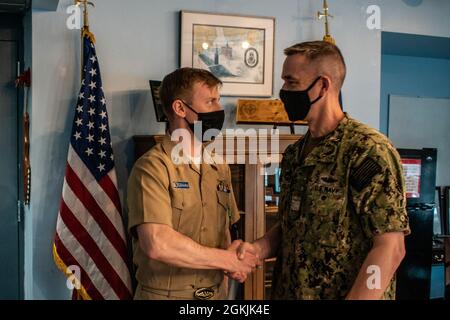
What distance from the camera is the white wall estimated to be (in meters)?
3.09

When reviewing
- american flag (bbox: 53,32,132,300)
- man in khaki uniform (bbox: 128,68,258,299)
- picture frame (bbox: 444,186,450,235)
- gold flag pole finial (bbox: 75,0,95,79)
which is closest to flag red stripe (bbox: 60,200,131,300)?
american flag (bbox: 53,32,132,300)

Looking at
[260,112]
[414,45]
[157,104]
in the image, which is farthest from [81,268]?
[414,45]

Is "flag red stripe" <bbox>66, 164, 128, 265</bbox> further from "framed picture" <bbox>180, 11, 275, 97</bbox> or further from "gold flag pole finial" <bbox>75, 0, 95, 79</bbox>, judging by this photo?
"framed picture" <bbox>180, 11, 275, 97</bbox>

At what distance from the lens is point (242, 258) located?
80.0 inches

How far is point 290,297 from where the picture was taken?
178 centimetres

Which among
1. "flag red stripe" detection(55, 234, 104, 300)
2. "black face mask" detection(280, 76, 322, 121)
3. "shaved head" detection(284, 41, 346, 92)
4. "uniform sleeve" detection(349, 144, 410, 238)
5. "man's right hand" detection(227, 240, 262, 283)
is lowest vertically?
"flag red stripe" detection(55, 234, 104, 300)

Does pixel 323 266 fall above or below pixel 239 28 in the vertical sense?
below

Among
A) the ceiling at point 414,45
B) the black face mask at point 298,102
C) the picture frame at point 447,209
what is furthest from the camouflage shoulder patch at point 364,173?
the picture frame at point 447,209

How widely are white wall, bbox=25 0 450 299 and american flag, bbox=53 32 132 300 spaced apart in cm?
19

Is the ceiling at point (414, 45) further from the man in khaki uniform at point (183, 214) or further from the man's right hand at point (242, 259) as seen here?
the man's right hand at point (242, 259)

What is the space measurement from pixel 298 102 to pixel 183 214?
0.59m
